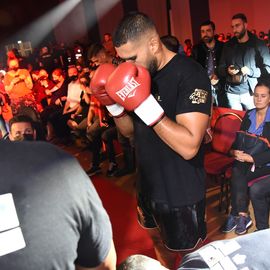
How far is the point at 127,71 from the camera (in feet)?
5.11

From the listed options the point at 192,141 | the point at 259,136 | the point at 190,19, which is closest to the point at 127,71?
the point at 192,141

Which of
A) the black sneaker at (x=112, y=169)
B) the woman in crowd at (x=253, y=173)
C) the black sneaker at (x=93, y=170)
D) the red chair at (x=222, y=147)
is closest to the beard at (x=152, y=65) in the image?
the woman in crowd at (x=253, y=173)

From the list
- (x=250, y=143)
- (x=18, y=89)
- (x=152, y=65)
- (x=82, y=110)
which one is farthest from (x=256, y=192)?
(x=18, y=89)

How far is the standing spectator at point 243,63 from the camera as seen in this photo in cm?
374

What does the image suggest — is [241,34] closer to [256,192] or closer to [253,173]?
[253,173]

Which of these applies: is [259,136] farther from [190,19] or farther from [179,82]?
[190,19]

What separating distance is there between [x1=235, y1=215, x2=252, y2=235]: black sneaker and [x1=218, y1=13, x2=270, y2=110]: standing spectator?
1541 millimetres

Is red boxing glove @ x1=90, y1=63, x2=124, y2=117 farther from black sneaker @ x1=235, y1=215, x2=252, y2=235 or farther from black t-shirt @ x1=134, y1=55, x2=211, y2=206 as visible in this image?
black sneaker @ x1=235, y1=215, x2=252, y2=235

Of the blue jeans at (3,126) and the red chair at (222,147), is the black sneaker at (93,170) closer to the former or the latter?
the blue jeans at (3,126)

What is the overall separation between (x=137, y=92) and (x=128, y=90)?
4cm

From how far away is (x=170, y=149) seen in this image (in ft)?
5.48

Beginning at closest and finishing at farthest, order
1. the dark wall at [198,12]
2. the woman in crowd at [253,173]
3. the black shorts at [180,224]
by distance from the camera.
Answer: the black shorts at [180,224] → the woman in crowd at [253,173] → the dark wall at [198,12]

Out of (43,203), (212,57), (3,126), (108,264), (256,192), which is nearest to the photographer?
(43,203)

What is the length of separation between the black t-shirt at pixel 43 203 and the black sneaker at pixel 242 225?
6.57 ft
